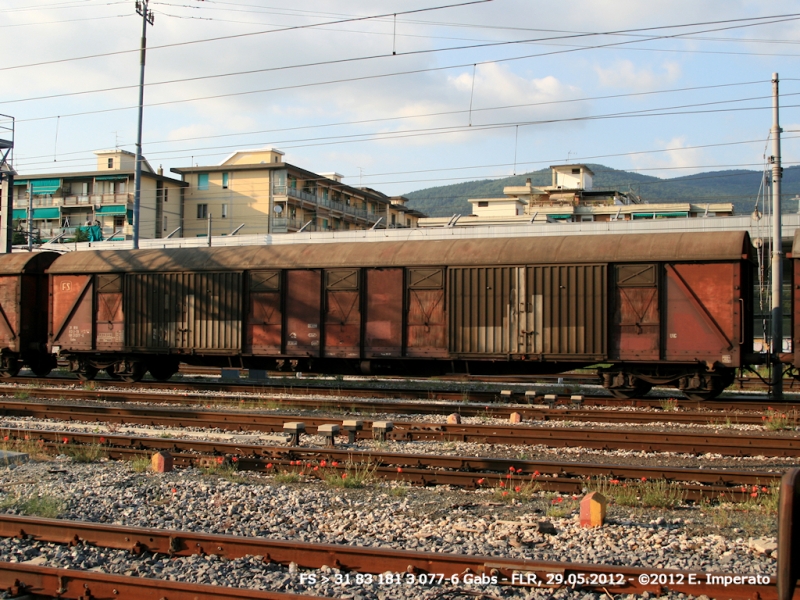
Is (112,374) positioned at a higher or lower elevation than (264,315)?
lower

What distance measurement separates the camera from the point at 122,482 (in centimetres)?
831

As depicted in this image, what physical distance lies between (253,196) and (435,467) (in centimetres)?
5890

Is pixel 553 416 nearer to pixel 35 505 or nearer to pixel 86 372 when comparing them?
pixel 35 505

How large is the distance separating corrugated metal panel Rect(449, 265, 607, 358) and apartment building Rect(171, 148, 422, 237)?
46971mm

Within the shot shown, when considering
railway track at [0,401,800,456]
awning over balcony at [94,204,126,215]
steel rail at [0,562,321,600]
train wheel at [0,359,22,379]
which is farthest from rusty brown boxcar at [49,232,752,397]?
awning over balcony at [94,204,126,215]

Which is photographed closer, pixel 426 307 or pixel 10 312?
pixel 426 307

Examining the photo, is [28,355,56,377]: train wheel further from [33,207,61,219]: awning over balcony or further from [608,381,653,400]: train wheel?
[33,207,61,219]: awning over balcony

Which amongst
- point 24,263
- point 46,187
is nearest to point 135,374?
point 24,263

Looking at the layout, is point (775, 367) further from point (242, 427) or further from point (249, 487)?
point (249, 487)

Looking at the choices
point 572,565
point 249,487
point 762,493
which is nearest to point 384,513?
point 249,487

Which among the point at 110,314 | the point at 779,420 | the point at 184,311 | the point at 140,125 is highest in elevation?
the point at 140,125

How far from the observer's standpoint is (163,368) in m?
19.5

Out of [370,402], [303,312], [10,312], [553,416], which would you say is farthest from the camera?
[10,312]

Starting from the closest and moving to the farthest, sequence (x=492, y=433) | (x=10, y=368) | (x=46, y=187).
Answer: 1. (x=492, y=433)
2. (x=10, y=368)
3. (x=46, y=187)
